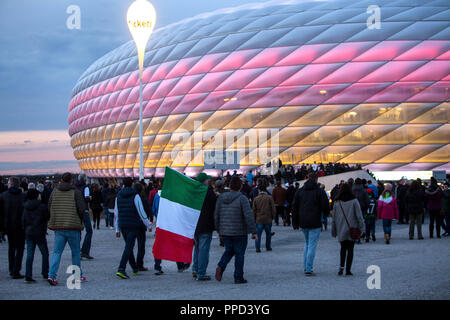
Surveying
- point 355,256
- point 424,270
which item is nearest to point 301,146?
point 355,256

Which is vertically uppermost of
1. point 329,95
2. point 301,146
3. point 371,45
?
point 371,45

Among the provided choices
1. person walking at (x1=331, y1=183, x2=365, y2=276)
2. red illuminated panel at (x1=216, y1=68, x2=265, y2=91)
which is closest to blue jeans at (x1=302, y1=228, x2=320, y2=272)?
person walking at (x1=331, y1=183, x2=365, y2=276)

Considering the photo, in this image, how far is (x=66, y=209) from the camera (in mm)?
9906

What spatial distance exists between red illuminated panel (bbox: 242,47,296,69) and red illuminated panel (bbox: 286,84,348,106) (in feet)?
8.59

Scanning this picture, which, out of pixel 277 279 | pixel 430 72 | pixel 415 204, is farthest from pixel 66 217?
pixel 430 72

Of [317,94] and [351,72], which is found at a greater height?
[351,72]

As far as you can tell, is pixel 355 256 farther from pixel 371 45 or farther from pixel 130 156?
pixel 130 156

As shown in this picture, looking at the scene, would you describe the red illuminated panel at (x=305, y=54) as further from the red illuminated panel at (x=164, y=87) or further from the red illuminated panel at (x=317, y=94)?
the red illuminated panel at (x=164, y=87)

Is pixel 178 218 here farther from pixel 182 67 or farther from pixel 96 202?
pixel 182 67

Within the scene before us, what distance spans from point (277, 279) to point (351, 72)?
27.4 meters

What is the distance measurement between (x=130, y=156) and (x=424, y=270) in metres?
38.6

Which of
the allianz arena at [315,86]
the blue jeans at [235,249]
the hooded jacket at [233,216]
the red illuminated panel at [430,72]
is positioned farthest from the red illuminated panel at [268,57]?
the blue jeans at [235,249]

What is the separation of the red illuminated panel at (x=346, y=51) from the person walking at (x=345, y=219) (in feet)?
85.5

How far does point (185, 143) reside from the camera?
136 ft
